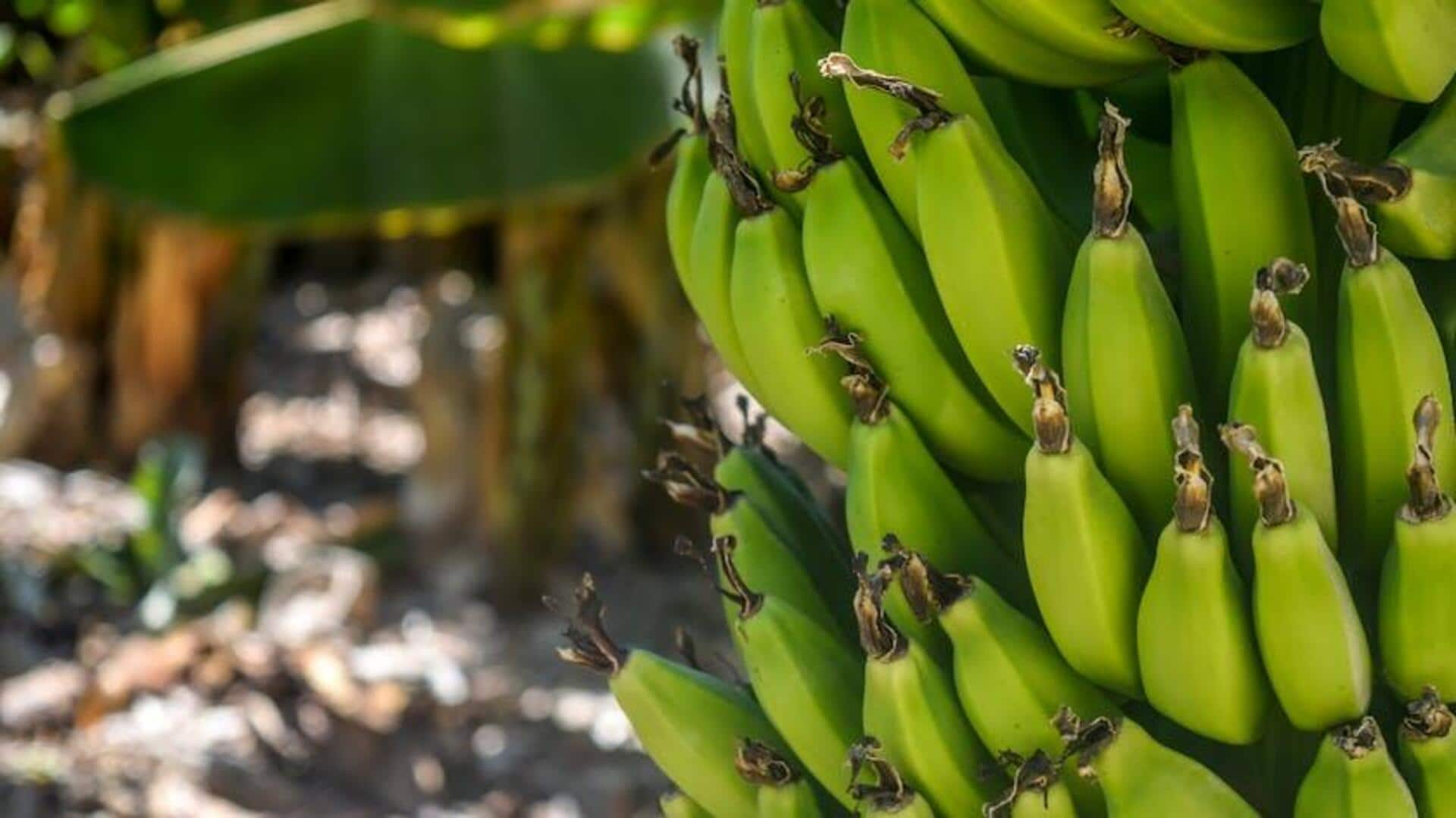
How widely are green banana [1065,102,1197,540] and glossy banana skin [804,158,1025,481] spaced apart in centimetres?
9

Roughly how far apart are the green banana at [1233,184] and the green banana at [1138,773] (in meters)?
0.18

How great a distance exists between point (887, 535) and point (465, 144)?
2.12m

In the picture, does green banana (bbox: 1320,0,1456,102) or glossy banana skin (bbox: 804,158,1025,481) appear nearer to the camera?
green banana (bbox: 1320,0,1456,102)

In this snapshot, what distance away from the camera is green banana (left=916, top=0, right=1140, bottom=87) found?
3.36 feet

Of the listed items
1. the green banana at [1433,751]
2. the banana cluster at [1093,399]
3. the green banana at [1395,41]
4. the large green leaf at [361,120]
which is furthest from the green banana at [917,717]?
the large green leaf at [361,120]

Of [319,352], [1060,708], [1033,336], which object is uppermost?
[1033,336]

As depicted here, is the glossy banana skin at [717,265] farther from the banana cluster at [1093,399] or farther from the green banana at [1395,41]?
the green banana at [1395,41]

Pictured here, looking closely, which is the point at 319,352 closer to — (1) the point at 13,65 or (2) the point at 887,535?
(1) the point at 13,65

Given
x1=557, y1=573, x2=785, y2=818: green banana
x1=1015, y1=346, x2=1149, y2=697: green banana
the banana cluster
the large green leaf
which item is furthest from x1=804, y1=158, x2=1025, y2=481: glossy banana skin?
the large green leaf

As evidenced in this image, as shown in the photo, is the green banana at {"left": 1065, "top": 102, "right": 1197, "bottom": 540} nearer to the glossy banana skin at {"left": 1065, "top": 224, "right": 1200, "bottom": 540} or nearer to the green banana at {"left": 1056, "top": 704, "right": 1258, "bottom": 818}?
the glossy banana skin at {"left": 1065, "top": 224, "right": 1200, "bottom": 540}

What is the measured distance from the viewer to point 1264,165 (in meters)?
0.98

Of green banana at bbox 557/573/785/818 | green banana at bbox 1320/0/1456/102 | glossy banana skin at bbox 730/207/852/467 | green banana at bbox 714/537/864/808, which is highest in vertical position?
green banana at bbox 1320/0/1456/102

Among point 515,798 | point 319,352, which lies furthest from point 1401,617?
point 319,352

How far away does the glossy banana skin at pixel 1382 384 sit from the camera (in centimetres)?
92
